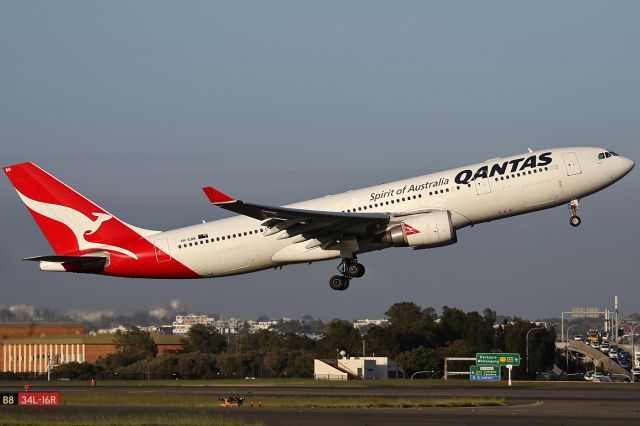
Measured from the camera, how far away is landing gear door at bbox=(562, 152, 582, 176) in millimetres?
48656

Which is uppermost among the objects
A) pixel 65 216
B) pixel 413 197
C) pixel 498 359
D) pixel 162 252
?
pixel 413 197

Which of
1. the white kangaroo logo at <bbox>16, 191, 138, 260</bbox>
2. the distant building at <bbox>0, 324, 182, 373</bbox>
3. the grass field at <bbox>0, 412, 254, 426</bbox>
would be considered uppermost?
the white kangaroo logo at <bbox>16, 191, 138, 260</bbox>

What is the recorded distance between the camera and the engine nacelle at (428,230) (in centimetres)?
4806

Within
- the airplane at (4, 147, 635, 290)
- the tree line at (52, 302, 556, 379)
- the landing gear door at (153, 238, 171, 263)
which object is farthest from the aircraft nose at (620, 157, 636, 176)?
the tree line at (52, 302, 556, 379)

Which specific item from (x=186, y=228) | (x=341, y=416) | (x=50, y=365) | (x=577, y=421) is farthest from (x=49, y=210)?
(x=577, y=421)

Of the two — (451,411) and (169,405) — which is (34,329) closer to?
(169,405)

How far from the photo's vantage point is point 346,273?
172 ft

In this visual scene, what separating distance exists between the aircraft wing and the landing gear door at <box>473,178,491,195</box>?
4383 millimetres

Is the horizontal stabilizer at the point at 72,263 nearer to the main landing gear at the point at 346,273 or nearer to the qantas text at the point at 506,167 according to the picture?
the main landing gear at the point at 346,273

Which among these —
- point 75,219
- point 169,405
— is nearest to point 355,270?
point 169,405

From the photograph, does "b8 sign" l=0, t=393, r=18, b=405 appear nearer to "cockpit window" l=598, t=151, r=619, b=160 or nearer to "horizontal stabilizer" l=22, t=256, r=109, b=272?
"horizontal stabilizer" l=22, t=256, r=109, b=272

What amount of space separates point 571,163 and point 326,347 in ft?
204

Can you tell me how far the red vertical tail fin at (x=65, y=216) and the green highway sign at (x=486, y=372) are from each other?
2778 cm

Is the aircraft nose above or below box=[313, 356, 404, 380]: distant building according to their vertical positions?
above
